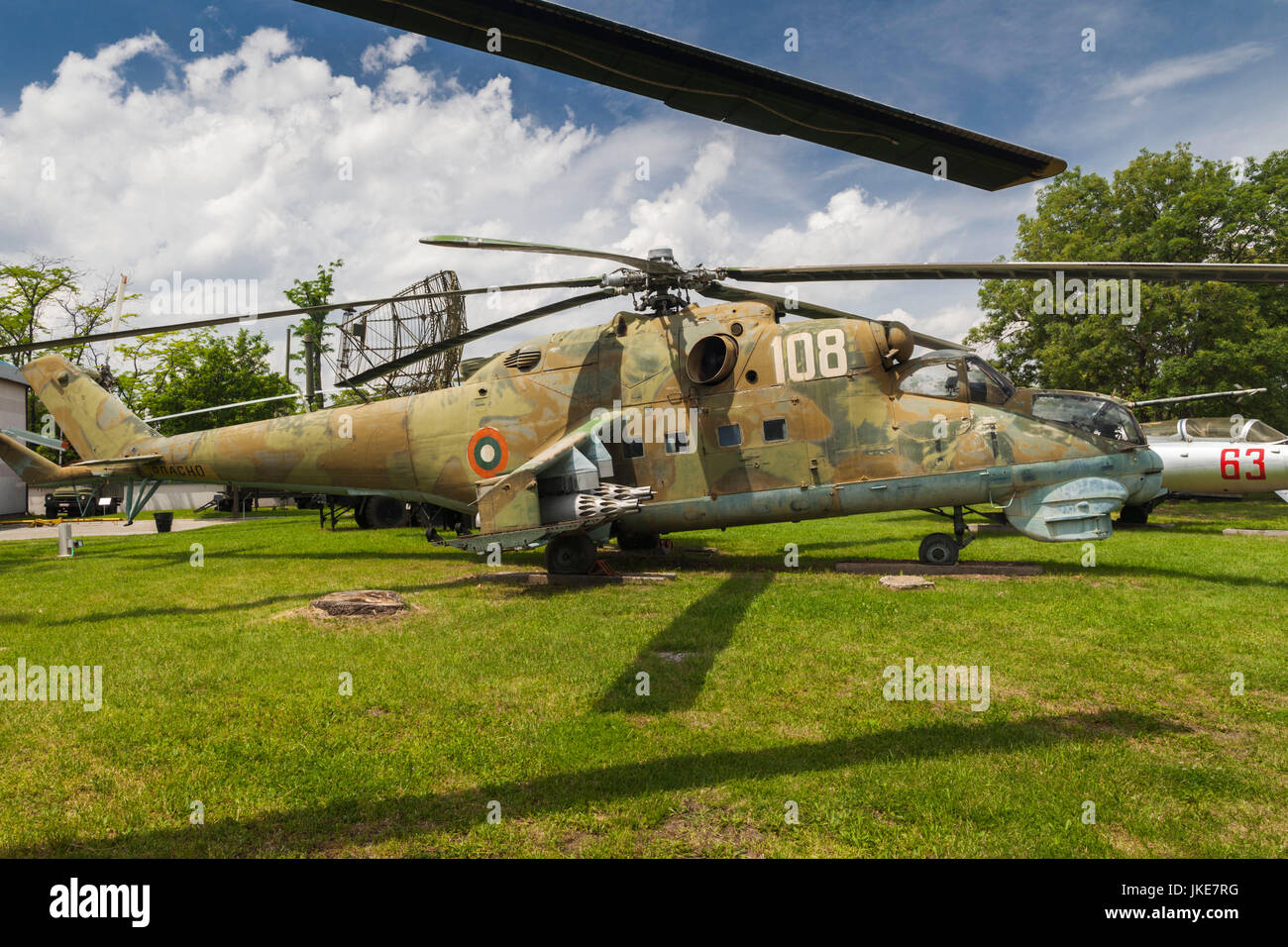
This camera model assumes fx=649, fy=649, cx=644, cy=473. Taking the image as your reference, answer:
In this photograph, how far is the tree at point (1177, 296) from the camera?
27875 mm

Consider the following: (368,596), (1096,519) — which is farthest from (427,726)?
(1096,519)

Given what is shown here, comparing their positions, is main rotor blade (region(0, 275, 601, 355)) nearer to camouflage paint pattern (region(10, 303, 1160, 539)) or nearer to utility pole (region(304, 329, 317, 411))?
camouflage paint pattern (region(10, 303, 1160, 539))

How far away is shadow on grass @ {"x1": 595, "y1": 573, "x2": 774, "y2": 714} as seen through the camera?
6273 mm

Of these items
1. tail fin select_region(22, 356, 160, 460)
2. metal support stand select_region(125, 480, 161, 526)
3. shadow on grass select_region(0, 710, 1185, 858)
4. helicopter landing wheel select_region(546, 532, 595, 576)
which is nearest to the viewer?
shadow on grass select_region(0, 710, 1185, 858)

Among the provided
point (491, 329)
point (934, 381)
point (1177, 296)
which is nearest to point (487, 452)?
point (491, 329)

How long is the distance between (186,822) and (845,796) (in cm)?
439

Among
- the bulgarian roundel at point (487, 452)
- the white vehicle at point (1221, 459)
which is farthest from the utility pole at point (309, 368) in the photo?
the white vehicle at point (1221, 459)

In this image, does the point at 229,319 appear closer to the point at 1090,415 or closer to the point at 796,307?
the point at 796,307

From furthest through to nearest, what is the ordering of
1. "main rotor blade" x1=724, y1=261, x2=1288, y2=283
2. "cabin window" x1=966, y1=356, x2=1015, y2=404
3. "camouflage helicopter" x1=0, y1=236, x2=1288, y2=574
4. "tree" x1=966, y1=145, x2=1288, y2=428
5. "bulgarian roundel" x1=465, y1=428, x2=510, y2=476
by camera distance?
"tree" x1=966, y1=145, x2=1288, y2=428
"bulgarian roundel" x1=465, y1=428, x2=510, y2=476
"cabin window" x1=966, y1=356, x2=1015, y2=404
"camouflage helicopter" x1=0, y1=236, x2=1288, y2=574
"main rotor blade" x1=724, y1=261, x2=1288, y2=283

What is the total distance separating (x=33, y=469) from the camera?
1766 centimetres

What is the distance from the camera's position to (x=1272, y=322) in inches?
1156

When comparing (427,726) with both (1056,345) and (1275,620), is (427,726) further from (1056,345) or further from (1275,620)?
(1056,345)

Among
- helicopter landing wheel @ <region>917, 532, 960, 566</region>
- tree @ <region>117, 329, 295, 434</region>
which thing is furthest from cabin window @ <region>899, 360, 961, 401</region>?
tree @ <region>117, 329, 295, 434</region>

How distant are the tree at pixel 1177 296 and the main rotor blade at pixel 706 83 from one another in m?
31.7
